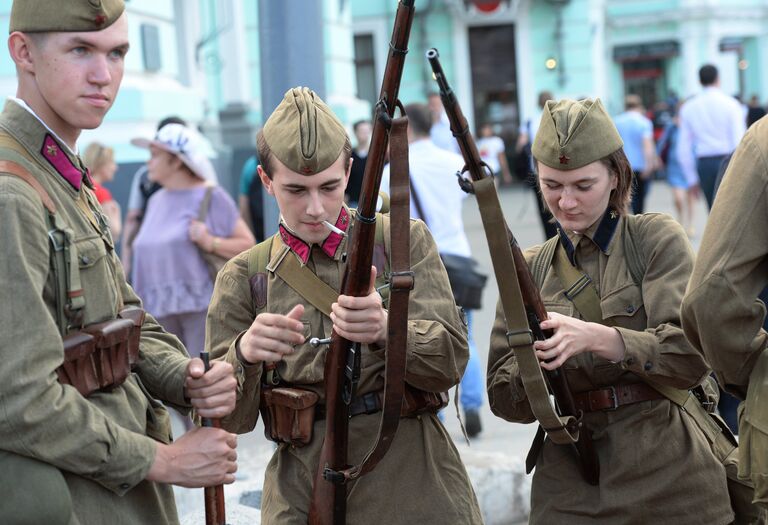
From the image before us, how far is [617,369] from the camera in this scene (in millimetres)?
3395

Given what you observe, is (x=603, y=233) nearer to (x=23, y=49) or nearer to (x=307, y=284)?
(x=307, y=284)

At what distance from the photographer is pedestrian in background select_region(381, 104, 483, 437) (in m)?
6.71

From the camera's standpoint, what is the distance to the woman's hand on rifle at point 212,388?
9.07 feet

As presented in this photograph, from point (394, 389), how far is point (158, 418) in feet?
1.91

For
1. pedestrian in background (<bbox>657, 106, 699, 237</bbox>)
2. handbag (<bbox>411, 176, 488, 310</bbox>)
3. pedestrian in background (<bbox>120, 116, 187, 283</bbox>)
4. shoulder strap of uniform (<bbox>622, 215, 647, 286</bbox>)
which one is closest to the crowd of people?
shoulder strap of uniform (<bbox>622, 215, 647, 286</bbox>)

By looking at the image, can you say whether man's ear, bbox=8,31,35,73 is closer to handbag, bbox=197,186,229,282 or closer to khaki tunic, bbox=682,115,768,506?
khaki tunic, bbox=682,115,768,506

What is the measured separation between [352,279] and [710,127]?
10.4 m

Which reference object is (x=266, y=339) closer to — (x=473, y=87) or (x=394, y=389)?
(x=394, y=389)

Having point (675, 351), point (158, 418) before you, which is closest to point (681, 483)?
point (675, 351)

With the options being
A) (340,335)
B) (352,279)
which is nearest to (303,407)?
(340,335)

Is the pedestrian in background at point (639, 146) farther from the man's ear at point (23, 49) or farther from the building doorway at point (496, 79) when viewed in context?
the building doorway at point (496, 79)

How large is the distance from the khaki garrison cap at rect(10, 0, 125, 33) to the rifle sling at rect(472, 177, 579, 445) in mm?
1020

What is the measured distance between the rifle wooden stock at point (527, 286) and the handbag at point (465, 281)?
9.76ft

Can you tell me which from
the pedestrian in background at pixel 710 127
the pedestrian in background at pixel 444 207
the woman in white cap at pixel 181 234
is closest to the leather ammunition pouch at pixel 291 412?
the woman in white cap at pixel 181 234
